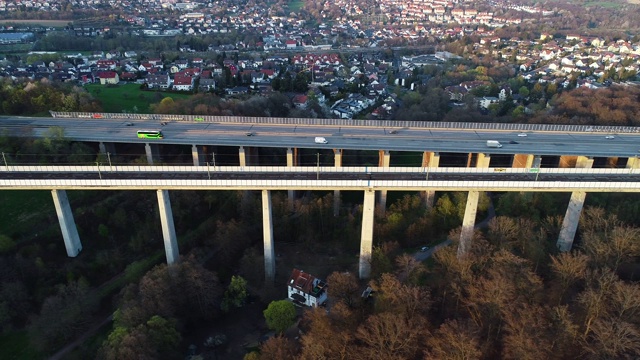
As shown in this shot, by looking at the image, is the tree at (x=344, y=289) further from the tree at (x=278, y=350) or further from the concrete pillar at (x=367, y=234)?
the concrete pillar at (x=367, y=234)

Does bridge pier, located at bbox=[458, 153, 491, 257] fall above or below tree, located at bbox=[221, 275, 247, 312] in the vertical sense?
above

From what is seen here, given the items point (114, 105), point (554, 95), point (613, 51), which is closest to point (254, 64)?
point (114, 105)

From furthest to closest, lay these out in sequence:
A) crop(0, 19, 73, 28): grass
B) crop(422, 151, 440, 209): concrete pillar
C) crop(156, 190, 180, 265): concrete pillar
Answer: crop(0, 19, 73, 28): grass < crop(422, 151, 440, 209): concrete pillar < crop(156, 190, 180, 265): concrete pillar

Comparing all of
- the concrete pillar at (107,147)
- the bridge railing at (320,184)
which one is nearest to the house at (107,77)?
the concrete pillar at (107,147)

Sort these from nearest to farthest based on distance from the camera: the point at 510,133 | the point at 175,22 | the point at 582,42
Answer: the point at 510,133, the point at 582,42, the point at 175,22

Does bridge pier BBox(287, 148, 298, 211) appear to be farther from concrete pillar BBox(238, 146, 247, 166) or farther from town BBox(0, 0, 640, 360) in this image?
concrete pillar BBox(238, 146, 247, 166)

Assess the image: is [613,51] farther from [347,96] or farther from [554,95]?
[347,96]

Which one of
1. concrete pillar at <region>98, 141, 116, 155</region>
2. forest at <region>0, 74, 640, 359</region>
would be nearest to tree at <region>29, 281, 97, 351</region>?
forest at <region>0, 74, 640, 359</region>
